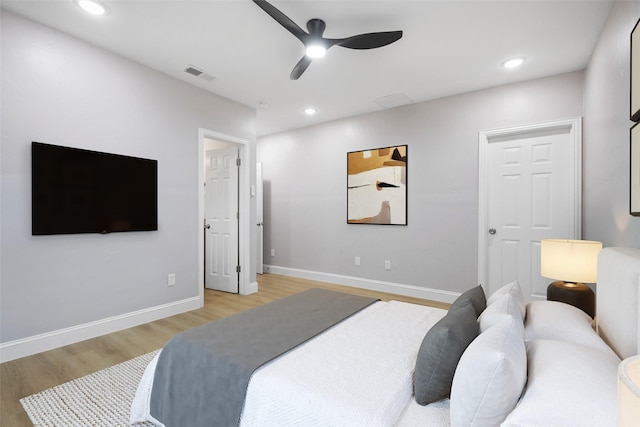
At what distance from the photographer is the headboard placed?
40.9 inches

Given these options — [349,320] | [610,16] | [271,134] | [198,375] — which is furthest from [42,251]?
[610,16]

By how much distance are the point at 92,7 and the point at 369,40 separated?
2068mm

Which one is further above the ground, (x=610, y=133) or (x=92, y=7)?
(x=92, y=7)

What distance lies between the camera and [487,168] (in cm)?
368

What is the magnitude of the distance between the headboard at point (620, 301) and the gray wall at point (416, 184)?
2472 millimetres

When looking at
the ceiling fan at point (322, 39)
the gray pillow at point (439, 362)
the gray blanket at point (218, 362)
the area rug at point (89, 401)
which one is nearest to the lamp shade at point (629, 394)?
the gray pillow at point (439, 362)

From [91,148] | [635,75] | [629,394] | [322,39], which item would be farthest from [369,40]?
[91,148]

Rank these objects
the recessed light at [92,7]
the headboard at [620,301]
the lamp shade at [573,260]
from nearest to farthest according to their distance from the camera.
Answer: the headboard at [620,301] < the lamp shade at [573,260] < the recessed light at [92,7]

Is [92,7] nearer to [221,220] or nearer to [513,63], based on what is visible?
[221,220]

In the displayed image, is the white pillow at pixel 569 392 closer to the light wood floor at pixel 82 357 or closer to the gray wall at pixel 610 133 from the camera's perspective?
the gray wall at pixel 610 133

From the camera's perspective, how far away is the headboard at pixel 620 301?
3.41 ft

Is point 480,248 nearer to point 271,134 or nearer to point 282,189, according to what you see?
point 282,189

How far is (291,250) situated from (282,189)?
1.13 metres

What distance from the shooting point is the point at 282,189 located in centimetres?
564
